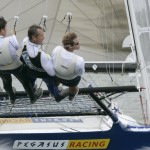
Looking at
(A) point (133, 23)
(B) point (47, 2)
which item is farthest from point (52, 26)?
(A) point (133, 23)

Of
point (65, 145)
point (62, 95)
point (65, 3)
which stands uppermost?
point (65, 3)

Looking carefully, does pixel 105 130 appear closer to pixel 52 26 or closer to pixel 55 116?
pixel 55 116

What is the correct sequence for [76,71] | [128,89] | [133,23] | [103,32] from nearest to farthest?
1. [76,71]
2. [128,89]
3. [133,23]
4. [103,32]

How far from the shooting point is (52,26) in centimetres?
880

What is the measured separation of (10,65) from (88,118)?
1.31 meters

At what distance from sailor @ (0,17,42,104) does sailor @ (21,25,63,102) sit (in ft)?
0.32

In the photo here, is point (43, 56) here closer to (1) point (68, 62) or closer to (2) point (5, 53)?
(1) point (68, 62)

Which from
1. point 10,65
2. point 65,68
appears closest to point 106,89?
point 65,68

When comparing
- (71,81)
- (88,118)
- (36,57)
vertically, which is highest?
(36,57)

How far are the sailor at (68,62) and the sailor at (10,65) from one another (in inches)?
14.5

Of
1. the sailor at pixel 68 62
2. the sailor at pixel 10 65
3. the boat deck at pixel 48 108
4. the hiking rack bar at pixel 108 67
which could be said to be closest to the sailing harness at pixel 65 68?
the sailor at pixel 68 62

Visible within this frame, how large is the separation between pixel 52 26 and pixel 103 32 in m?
0.64

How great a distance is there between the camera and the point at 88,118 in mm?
7910

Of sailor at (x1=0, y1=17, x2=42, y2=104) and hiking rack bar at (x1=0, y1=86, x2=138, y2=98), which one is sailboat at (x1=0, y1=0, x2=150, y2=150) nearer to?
hiking rack bar at (x1=0, y1=86, x2=138, y2=98)
